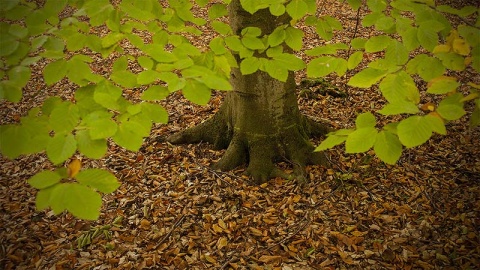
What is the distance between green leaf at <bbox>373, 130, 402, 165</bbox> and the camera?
50.2 inches

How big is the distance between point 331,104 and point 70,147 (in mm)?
4006

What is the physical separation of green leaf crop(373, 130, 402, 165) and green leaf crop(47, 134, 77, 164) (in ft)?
3.82

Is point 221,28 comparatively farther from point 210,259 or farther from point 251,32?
point 210,259

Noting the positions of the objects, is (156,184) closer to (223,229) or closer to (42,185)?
(223,229)

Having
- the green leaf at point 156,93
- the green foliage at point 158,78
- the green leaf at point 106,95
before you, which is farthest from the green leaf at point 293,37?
the green leaf at point 106,95

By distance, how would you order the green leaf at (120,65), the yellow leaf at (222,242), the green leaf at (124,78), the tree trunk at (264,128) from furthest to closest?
1. the tree trunk at (264,128)
2. the yellow leaf at (222,242)
3. the green leaf at (120,65)
4. the green leaf at (124,78)

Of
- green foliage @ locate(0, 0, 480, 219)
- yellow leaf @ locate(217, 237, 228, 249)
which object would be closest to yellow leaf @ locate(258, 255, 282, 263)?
yellow leaf @ locate(217, 237, 228, 249)

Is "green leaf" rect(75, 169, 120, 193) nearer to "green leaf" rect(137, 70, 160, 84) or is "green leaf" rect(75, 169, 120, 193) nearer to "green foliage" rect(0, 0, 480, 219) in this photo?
"green foliage" rect(0, 0, 480, 219)

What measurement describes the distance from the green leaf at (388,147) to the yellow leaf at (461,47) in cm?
57

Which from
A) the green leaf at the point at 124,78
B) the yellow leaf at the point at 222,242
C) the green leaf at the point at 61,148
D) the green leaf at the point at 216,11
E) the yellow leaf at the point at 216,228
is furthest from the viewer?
the yellow leaf at the point at 216,228

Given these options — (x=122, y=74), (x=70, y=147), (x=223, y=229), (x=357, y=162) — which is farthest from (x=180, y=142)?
(x=70, y=147)

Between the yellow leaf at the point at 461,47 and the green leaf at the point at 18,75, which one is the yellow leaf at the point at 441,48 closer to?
the yellow leaf at the point at 461,47

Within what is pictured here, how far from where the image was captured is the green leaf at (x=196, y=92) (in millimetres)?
1328

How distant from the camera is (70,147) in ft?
4.00
